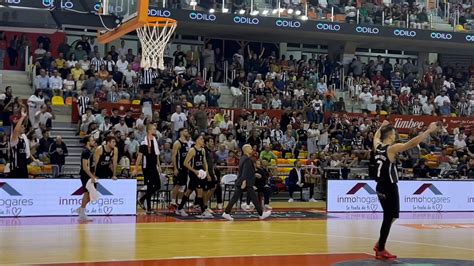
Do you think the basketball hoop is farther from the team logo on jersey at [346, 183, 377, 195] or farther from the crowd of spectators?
the team logo on jersey at [346, 183, 377, 195]

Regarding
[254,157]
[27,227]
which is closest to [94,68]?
[254,157]

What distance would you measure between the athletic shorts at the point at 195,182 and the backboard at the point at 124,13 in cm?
362

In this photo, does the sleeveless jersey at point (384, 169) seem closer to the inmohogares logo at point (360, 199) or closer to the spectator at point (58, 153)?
the inmohogares logo at point (360, 199)

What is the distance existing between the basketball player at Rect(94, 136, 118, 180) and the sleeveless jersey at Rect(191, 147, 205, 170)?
179cm

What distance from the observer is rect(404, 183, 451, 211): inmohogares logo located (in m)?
21.4

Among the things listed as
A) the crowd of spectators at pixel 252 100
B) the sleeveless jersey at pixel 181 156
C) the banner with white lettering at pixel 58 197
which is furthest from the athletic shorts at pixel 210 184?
the crowd of spectators at pixel 252 100

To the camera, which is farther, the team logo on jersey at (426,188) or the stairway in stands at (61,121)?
the stairway in stands at (61,121)

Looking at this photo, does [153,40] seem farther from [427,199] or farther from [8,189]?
[427,199]

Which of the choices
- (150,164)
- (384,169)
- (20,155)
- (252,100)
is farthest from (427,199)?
(20,155)

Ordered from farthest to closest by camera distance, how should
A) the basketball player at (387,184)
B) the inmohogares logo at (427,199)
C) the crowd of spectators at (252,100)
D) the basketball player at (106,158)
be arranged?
the crowd of spectators at (252,100) < the inmohogares logo at (427,199) < the basketball player at (106,158) < the basketball player at (387,184)

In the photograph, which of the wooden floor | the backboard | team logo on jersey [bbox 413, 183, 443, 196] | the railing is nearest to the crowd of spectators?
the railing

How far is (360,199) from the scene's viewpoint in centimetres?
2078

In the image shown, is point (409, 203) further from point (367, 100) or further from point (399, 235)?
point (367, 100)

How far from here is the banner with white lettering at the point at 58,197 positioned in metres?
17.0
